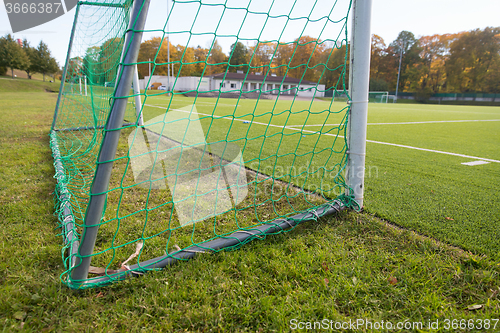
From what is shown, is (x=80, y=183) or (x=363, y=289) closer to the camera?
(x=363, y=289)

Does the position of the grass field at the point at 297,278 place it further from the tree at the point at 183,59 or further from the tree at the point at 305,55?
the tree at the point at 305,55

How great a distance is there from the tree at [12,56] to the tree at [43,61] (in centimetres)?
172

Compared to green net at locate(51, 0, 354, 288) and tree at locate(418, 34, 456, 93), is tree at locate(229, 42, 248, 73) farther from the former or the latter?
tree at locate(418, 34, 456, 93)

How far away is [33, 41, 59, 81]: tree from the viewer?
4703 centimetres

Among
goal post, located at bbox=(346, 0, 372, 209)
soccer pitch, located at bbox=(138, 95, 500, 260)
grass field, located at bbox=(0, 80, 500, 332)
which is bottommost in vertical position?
grass field, located at bbox=(0, 80, 500, 332)

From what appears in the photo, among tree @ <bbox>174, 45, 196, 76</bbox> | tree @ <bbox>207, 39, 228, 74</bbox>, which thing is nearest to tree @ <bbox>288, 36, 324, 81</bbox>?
tree @ <bbox>207, 39, 228, 74</bbox>

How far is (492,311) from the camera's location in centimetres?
122

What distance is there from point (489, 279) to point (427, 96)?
51.7 m

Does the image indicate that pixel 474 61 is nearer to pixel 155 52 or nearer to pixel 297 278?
pixel 155 52

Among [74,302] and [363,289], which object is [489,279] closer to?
[363,289]

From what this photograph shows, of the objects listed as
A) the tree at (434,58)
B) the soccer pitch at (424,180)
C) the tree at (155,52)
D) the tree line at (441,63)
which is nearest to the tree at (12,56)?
the soccer pitch at (424,180)

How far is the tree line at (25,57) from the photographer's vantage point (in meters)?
43.0

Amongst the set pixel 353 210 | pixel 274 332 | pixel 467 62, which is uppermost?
pixel 467 62

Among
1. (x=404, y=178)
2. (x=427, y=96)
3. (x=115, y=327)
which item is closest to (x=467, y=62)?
(x=427, y=96)
